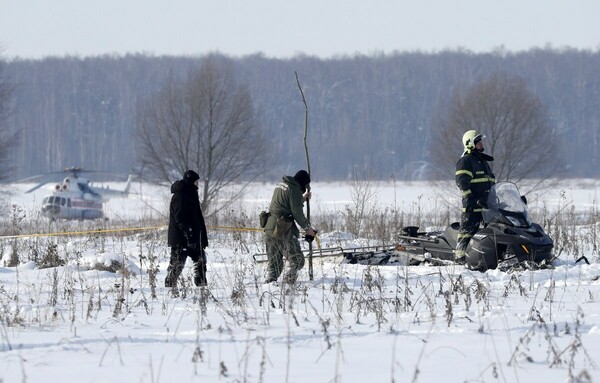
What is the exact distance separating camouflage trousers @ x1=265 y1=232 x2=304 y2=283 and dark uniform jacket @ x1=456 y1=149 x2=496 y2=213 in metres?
2.39

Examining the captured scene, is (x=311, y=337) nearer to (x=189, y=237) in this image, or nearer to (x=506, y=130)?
(x=189, y=237)

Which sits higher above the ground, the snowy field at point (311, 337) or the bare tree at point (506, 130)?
the bare tree at point (506, 130)

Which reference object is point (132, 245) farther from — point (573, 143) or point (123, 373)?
point (573, 143)

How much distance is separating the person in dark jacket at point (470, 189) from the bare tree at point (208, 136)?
65.2ft

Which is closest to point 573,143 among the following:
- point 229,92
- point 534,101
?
point 534,101

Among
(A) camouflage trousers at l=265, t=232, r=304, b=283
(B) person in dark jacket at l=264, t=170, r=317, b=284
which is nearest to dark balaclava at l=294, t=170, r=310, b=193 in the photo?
(B) person in dark jacket at l=264, t=170, r=317, b=284

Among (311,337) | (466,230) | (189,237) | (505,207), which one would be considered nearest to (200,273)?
(189,237)

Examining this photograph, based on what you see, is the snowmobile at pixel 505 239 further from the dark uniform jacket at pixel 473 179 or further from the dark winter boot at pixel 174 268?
the dark winter boot at pixel 174 268

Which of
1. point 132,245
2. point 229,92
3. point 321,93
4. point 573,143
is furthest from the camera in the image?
point 321,93

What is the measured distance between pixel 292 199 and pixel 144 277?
2453 mm

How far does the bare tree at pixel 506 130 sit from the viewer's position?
36.9 metres

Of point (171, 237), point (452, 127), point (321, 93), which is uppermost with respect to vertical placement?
→ point (321, 93)

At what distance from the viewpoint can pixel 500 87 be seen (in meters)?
39.2

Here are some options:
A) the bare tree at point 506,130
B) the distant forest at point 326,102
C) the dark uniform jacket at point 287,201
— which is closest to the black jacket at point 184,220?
the dark uniform jacket at point 287,201
